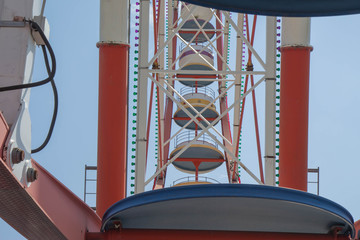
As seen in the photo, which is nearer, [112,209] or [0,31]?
[0,31]

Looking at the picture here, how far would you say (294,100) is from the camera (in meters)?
10.8

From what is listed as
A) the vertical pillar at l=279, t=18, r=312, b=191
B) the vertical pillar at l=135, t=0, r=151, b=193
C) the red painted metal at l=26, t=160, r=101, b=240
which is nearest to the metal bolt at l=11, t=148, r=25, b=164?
the red painted metal at l=26, t=160, r=101, b=240

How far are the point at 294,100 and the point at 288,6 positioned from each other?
244 inches

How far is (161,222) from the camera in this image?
15.6ft

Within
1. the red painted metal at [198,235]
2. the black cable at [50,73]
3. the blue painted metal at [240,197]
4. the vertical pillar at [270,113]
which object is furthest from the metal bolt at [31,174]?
the vertical pillar at [270,113]

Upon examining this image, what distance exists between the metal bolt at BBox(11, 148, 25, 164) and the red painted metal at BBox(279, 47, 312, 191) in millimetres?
7483

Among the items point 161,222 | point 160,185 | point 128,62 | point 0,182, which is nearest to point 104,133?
point 128,62

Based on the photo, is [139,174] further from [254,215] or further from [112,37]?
[254,215]

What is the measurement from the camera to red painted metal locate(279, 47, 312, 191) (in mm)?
10742

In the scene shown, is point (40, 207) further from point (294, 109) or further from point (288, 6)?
point (294, 109)

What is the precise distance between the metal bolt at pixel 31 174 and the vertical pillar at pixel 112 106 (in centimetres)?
659

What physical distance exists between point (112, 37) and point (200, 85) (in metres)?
9.62

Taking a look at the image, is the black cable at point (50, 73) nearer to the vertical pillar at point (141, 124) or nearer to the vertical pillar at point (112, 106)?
the vertical pillar at point (141, 124)

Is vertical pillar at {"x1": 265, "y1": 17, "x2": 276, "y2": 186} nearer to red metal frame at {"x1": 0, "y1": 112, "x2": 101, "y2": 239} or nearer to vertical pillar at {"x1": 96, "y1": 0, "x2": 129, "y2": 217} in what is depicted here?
vertical pillar at {"x1": 96, "y1": 0, "x2": 129, "y2": 217}
